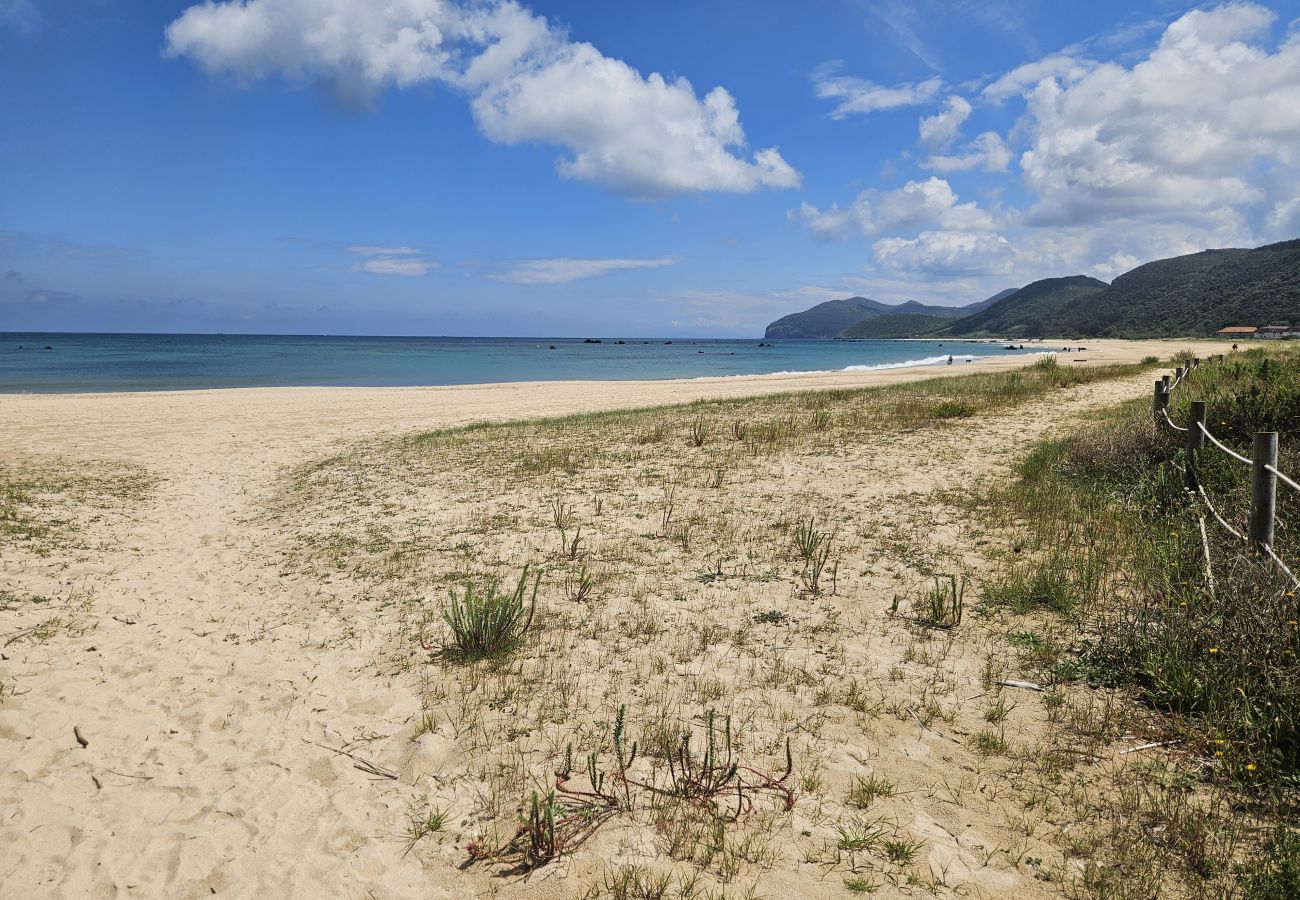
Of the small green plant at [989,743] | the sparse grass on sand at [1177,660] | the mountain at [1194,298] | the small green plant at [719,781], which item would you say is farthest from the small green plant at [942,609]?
the mountain at [1194,298]

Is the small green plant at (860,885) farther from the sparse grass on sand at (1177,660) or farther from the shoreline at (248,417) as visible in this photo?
the shoreline at (248,417)

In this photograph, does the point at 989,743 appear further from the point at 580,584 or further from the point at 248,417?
the point at 248,417

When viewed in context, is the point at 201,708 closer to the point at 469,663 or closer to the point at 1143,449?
the point at 469,663

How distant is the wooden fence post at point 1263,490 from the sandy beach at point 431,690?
205 cm

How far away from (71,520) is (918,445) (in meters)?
13.8

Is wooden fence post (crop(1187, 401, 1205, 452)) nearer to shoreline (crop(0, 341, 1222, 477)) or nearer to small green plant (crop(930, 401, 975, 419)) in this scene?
small green plant (crop(930, 401, 975, 419))

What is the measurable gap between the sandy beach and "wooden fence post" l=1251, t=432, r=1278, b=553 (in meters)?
2.05

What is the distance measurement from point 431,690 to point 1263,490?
616cm

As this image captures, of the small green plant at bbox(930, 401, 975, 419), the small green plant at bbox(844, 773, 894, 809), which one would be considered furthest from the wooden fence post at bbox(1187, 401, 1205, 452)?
the small green plant at bbox(930, 401, 975, 419)

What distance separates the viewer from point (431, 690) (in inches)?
194

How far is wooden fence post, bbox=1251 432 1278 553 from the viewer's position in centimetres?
480

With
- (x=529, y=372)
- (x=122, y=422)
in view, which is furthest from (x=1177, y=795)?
(x=529, y=372)

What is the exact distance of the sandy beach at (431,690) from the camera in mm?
3324

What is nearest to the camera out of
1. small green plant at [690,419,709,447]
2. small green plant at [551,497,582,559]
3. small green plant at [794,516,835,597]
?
small green plant at [794,516,835,597]
